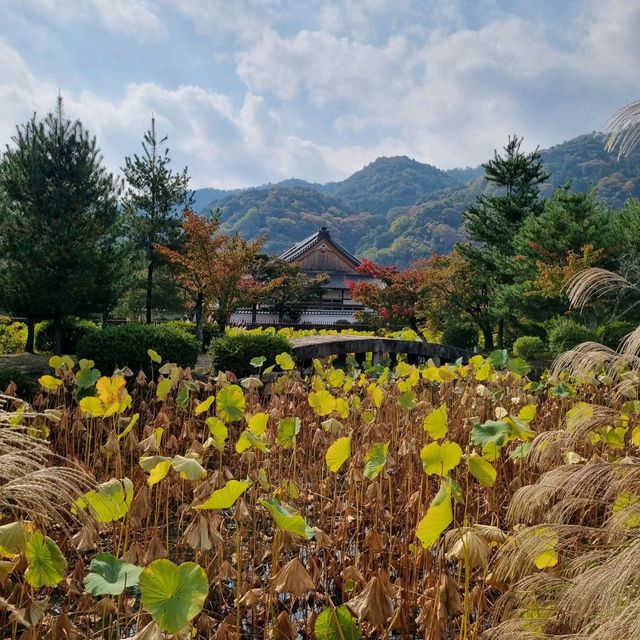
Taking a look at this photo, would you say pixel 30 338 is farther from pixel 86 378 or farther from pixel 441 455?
pixel 441 455

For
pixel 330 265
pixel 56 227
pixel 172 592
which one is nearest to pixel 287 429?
pixel 172 592

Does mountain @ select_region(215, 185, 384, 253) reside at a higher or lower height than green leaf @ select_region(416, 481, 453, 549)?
higher

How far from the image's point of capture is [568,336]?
10.3 meters

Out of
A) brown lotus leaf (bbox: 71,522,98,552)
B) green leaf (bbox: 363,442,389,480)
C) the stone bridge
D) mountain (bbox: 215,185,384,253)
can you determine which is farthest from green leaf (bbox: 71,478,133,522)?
mountain (bbox: 215,185,384,253)

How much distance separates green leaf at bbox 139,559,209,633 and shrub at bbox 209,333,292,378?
5.32m

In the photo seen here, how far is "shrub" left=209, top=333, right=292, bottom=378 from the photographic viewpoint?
256 inches

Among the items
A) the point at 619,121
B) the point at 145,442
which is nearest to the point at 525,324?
the point at 619,121

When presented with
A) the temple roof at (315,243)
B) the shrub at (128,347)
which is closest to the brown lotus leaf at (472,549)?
the shrub at (128,347)

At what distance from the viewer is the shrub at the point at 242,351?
6496mm

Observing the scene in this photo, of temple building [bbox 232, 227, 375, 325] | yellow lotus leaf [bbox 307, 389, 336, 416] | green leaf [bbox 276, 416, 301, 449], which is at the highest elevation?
temple building [bbox 232, 227, 375, 325]

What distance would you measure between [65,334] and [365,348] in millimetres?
5554

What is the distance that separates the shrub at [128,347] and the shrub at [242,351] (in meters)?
0.45

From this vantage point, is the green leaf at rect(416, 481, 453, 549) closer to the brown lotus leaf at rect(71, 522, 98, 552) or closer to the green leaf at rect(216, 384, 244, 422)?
the brown lotus leaf at rect(71, 522, 98, 552)

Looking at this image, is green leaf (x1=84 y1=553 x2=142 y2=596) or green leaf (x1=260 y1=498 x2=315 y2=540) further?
green leaf (x1=260 y1=498 x2=315 y2=540)
